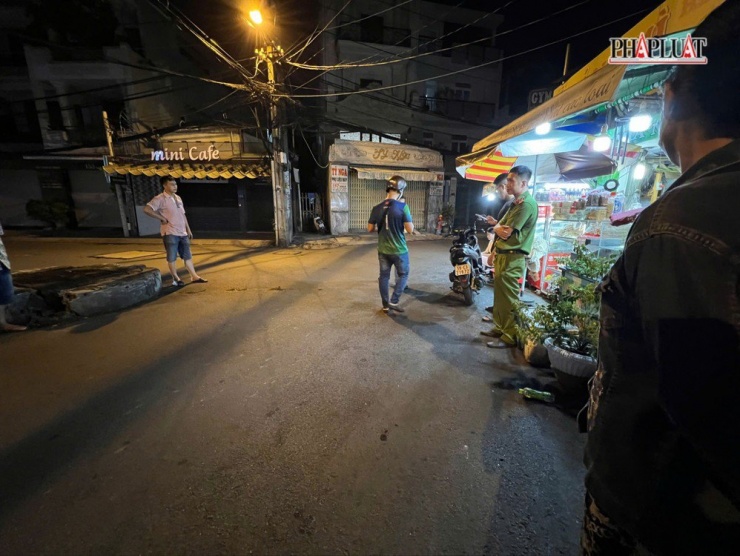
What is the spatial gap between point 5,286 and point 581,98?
7094 mm

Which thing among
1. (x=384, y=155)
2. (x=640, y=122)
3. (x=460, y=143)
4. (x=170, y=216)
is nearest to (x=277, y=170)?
(x=384, y=155)

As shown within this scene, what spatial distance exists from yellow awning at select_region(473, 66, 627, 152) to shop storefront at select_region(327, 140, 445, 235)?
422 inches

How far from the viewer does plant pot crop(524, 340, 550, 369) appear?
3533mm

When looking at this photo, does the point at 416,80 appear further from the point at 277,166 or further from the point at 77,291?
the point at 77,291

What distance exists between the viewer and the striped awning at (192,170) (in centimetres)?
1194

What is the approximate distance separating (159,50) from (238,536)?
21966 mm

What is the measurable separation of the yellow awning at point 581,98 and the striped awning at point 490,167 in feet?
11.8

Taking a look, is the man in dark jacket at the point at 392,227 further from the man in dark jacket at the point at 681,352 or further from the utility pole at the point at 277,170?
the utility pole at the point at 277,170

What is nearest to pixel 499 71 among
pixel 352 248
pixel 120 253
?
pixel 352 248

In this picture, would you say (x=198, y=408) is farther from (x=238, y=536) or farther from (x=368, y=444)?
(x=368, y=444)

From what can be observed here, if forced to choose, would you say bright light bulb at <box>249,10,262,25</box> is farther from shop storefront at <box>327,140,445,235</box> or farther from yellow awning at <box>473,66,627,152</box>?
yellow awning at <box>473,66,627,152</box>

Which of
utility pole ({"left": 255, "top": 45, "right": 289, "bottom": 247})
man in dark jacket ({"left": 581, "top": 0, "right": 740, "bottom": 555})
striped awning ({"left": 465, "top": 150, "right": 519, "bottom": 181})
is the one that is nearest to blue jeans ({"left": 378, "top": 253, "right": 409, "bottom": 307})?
striped awning ({"left": 465, "top": 150, "right": 519, "bottom": 181})

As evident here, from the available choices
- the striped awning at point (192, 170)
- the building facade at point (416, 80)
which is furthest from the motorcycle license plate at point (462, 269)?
the building facade at point (416, 80)

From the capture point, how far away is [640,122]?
4.35 meters
